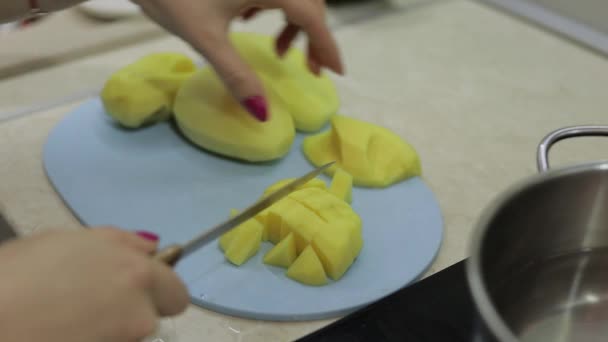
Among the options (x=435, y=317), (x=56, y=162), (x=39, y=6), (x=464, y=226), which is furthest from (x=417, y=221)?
(x=39, y=6)

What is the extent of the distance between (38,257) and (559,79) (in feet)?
3.20

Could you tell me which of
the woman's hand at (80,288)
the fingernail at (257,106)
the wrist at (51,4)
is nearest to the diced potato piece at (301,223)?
the fingernail at (257,106)

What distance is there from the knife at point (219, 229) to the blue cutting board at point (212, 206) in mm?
89

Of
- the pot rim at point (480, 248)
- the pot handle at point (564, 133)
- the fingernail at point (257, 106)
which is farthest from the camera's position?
the fingernail at point (257, 106)

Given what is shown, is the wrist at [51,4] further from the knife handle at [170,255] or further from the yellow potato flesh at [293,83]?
Result: the knife handle at [170,255]

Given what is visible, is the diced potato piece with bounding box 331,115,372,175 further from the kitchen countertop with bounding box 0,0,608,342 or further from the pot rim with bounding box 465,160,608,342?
the pot rim with bounding box 465,160,608,342

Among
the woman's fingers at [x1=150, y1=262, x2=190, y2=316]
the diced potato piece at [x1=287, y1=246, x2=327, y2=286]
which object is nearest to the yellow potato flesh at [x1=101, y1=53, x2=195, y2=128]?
the diced potato piece at [x1=287, y1=246, x2=327, y2=286]

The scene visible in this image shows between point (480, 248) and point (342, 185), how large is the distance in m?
0.33

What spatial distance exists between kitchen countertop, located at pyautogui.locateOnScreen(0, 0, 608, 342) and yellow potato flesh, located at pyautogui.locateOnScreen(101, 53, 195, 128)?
122 millimetres

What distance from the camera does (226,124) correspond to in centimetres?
94

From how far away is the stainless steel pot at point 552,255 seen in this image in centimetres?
63

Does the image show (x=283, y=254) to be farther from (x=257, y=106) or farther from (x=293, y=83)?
(x=293, y=83)

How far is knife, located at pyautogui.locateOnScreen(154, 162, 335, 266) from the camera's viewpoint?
0.59 metres

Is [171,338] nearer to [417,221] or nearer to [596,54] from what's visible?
[417,221]
